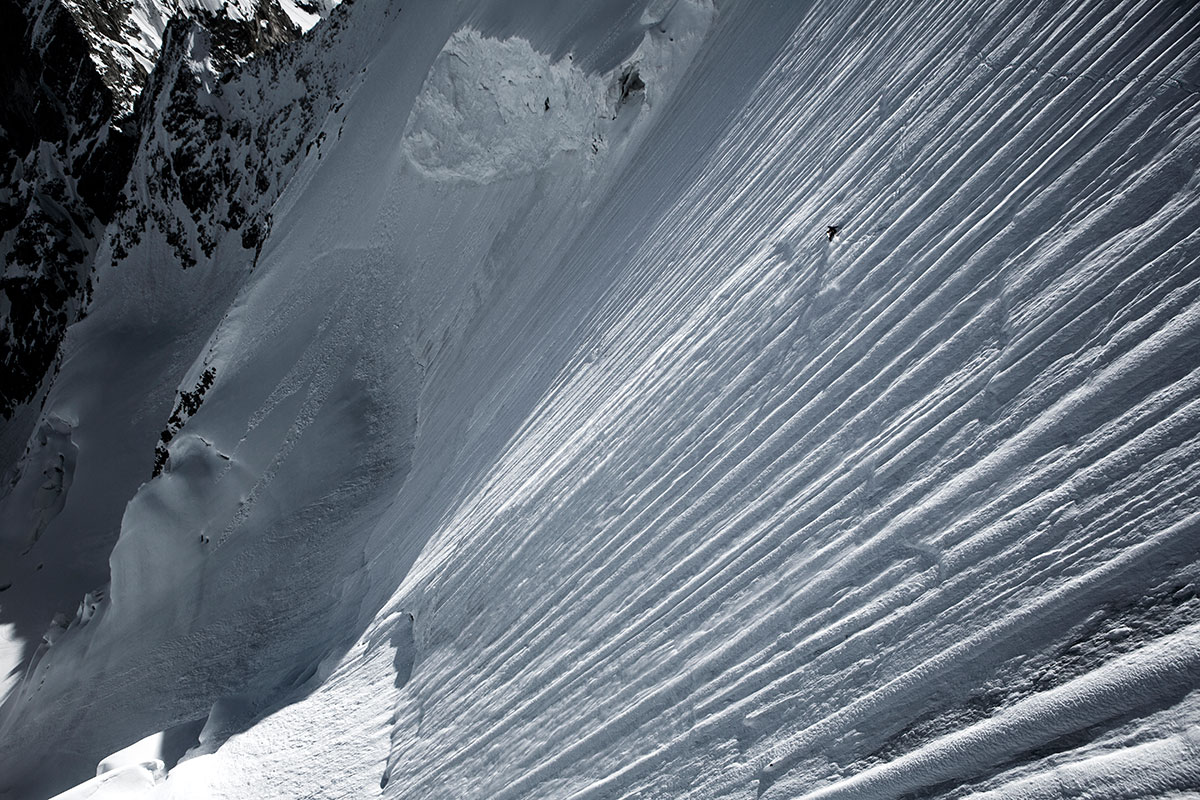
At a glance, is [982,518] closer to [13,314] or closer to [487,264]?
[487,264]

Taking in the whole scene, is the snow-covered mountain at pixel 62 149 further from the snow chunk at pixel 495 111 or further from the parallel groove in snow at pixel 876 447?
the parallel groove in snow at pixel 876 447

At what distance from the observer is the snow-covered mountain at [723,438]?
2.24 m

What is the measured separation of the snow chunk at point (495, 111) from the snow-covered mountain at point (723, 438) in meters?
0.05

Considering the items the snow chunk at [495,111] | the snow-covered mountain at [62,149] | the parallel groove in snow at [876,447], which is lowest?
the parallel groove in snow at [876,447]

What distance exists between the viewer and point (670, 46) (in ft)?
24.2

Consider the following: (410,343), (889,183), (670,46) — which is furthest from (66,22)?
(889,183)

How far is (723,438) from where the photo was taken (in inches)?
148

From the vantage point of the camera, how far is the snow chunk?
8.20 meters

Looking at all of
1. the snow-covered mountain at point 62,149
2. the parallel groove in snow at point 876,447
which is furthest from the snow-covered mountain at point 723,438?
the snow-covered mountain at point 62,149

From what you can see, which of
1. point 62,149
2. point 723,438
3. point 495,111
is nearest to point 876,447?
point 723,438

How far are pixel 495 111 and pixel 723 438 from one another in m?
7.07

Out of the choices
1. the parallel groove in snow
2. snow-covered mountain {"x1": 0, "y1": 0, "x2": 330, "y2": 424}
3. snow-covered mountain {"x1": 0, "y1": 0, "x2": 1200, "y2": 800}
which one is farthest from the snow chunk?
snow-covered mountain {"x1": 0, "y1": 0, "x2": 330, "y2": 424}

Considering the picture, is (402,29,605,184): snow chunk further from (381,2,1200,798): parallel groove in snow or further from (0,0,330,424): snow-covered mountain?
(0,0,330,424): snow-covered mountain

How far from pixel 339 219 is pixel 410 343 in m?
3.29
